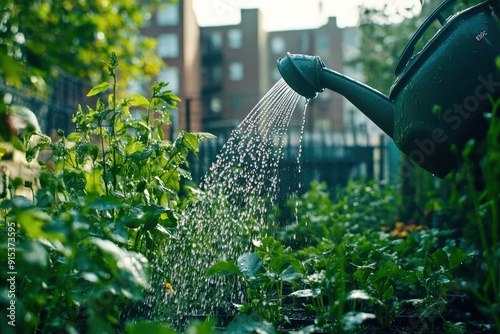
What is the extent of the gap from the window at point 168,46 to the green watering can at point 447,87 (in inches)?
1405

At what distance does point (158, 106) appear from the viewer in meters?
2.26

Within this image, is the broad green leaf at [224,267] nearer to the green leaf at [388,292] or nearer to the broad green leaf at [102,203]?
the broad green leaf at [102,203]

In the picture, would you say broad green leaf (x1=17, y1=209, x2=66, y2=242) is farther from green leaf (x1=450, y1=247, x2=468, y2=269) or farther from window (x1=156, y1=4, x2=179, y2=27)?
window (x1=156, y1=4, x2=179, y2=27)

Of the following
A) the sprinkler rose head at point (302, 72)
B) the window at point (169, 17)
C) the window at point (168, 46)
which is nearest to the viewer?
the sprinkler rose head at point (302, 72)

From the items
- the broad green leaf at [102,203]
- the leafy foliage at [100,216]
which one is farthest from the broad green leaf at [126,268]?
the broad green leaf at [102,203]

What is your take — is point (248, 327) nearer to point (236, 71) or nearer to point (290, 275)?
point (290, 275)

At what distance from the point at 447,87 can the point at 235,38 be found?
1589 inches

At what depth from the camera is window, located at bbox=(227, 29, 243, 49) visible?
135ft

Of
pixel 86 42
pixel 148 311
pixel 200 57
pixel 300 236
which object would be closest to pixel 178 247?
pixel 148 311

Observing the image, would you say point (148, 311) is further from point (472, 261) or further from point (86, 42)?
point (86, 42)

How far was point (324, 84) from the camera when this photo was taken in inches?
91.4

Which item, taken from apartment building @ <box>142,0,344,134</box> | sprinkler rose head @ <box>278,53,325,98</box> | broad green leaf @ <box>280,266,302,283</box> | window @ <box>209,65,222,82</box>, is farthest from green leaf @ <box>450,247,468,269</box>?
window @ <box>209,65,222,82</box>

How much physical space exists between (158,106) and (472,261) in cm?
149

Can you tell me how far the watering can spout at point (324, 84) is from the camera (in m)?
2.22
